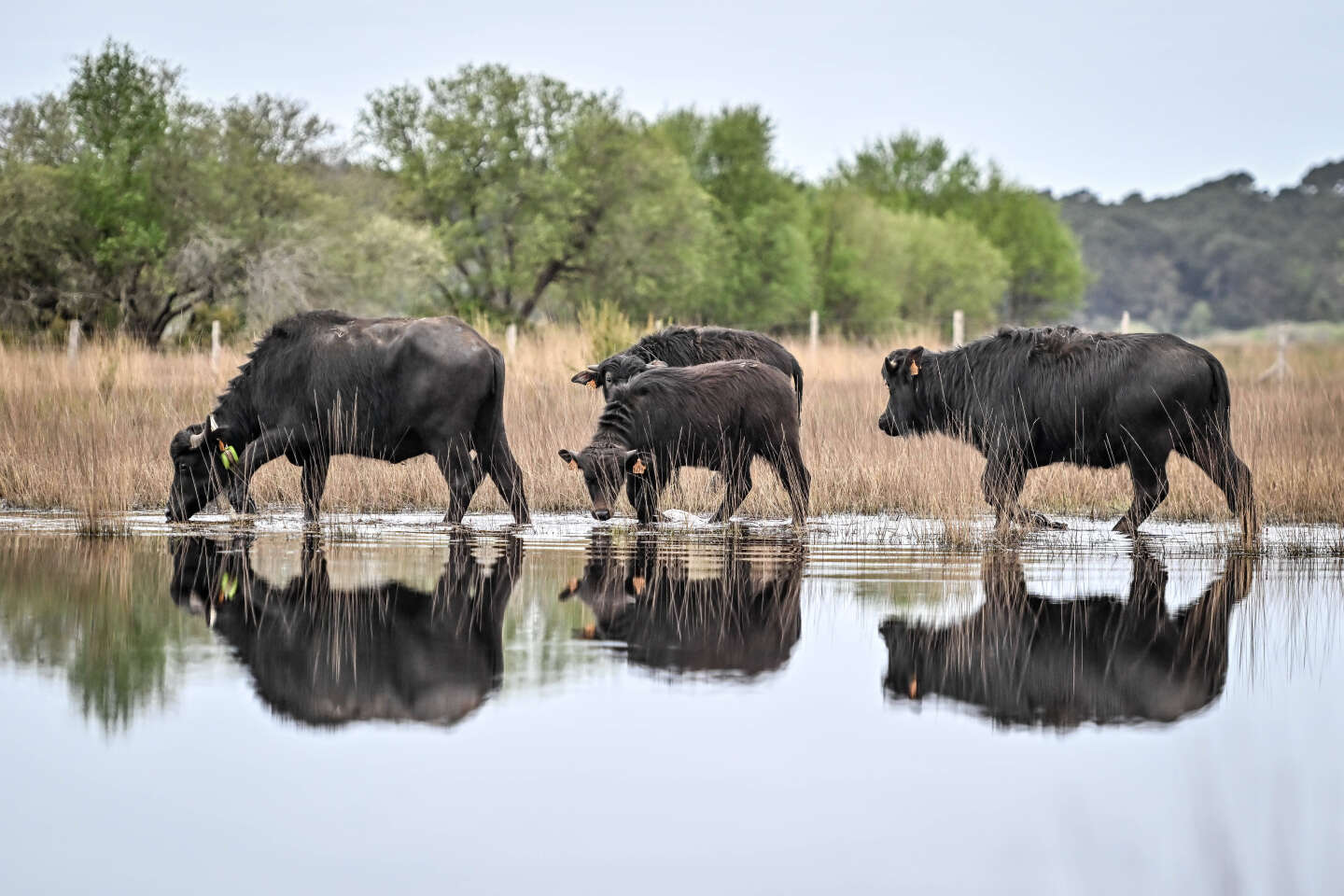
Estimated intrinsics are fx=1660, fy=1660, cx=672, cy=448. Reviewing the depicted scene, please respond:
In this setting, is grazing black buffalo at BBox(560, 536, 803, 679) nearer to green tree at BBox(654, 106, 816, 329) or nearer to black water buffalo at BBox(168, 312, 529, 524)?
black water buffalo at BBox(168, 312, 529, 524)

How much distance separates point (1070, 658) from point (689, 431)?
610 cm

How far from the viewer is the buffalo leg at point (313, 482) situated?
575 inches

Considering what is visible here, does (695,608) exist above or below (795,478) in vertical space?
below

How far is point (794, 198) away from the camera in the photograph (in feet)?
268

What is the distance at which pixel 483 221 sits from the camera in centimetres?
6856

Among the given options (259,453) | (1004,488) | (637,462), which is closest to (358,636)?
(637,462)

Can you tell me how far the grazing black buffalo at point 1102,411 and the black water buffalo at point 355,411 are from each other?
4.24 metres

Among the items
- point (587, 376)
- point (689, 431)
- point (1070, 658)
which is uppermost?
point (587, 376)

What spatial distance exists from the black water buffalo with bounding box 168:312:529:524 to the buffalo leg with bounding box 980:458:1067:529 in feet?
13.4

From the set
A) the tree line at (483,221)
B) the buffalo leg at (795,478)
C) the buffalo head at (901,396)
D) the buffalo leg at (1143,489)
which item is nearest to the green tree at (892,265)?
the tree line at (483,221)

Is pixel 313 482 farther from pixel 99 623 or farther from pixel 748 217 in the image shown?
pixel 748 217

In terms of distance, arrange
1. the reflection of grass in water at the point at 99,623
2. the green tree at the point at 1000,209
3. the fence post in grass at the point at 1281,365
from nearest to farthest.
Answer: the reflection of grass in water at the point at 99,623
the fence post in grass at the point at 1281,365
the green tree at the point at 1000,209

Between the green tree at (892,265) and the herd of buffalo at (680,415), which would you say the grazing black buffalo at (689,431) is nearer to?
the herd of buffalo at (680,415)

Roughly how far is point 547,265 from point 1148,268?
11083 cm
